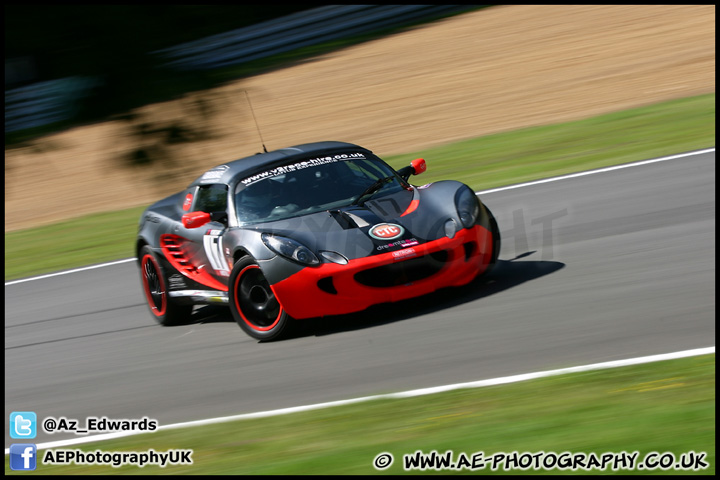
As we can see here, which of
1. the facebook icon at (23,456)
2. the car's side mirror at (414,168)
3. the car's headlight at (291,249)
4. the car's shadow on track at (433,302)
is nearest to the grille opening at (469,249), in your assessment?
the car's shadow on track at (433,302)

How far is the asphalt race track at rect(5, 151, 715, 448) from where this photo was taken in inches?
212

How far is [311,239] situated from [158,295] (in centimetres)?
214

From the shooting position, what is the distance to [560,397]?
4.58 meters

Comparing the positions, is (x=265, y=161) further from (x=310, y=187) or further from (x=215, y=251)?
(x=215, y=251)

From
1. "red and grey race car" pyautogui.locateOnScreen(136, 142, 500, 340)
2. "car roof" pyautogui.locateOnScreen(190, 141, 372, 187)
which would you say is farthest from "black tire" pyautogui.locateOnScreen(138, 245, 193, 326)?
"car roof" pyautogui.locateOnScreen(190, 141, 372, 187)

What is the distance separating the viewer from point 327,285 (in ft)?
20.3

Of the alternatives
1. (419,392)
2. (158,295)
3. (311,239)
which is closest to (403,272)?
(311,239)

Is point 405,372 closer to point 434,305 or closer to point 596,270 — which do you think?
point 434,305

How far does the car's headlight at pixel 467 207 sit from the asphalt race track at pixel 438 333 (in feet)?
1.87

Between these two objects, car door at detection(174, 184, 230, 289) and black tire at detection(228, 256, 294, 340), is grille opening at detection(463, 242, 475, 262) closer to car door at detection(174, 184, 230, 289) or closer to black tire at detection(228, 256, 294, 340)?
black tire at detection(228, 256, 294, 340)

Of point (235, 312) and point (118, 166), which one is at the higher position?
point (118, 166)

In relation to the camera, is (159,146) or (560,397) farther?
(560,397)

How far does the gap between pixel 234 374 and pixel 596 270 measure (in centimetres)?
285

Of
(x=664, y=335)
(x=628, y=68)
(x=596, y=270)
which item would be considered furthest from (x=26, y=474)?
(x=628, y=68)
